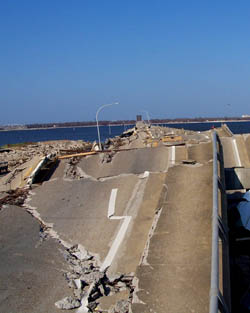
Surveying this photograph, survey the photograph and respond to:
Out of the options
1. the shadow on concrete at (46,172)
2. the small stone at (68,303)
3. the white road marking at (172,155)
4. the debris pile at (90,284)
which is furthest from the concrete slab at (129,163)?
the small stone at (68,303)

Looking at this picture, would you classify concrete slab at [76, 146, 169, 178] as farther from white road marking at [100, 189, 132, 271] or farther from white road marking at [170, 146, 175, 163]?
white road marking at [100, 189, 132, 271]

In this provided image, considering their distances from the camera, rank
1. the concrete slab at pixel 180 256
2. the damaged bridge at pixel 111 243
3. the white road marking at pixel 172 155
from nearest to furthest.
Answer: the concrete slab at pixel 180 256, the damaged bridge at pixel 111 243, the white road marking at pixel 172 155

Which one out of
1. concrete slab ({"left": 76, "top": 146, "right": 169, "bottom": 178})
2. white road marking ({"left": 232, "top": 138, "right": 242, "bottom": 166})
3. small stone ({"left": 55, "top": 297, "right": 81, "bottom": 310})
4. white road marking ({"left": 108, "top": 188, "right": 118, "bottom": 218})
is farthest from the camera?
white road marking ({"left": 232, "top": 138, "right": 242, "bottom": 166})

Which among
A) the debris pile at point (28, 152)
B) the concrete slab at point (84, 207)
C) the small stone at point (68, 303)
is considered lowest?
the debris pile at point (28, 152)

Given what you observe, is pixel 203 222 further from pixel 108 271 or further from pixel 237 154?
pixel 237 154

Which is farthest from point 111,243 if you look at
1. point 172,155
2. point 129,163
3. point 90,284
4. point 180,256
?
point 172,155

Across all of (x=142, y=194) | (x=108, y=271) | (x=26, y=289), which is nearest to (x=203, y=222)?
(x=108, y=271)

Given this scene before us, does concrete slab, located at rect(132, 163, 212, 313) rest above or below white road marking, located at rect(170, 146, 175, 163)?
below

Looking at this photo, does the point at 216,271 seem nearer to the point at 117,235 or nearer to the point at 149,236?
the point at 149,236

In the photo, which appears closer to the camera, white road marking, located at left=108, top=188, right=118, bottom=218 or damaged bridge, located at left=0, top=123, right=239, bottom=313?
damaged bridge, located at left=0, top=123, right=239, bottom=313

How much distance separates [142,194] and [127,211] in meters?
1.09

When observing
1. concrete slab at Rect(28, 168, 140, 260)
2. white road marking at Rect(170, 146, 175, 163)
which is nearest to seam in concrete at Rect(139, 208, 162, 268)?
concrete slab at Rect(28, 168, 140, 260)

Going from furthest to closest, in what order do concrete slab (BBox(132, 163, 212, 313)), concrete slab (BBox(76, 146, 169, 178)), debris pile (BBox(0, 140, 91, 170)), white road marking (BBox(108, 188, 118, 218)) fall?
debris pile (BBox(0, 140, 91, 170))
concrete slab (BBox(76, 146, 169, 178))
white road marking (BBox(108, 188, 118, 218))
concrete slab (BBox(132, 163, 212, 313))

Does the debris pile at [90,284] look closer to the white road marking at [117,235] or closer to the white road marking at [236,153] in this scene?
the white road marking at [117,235]
